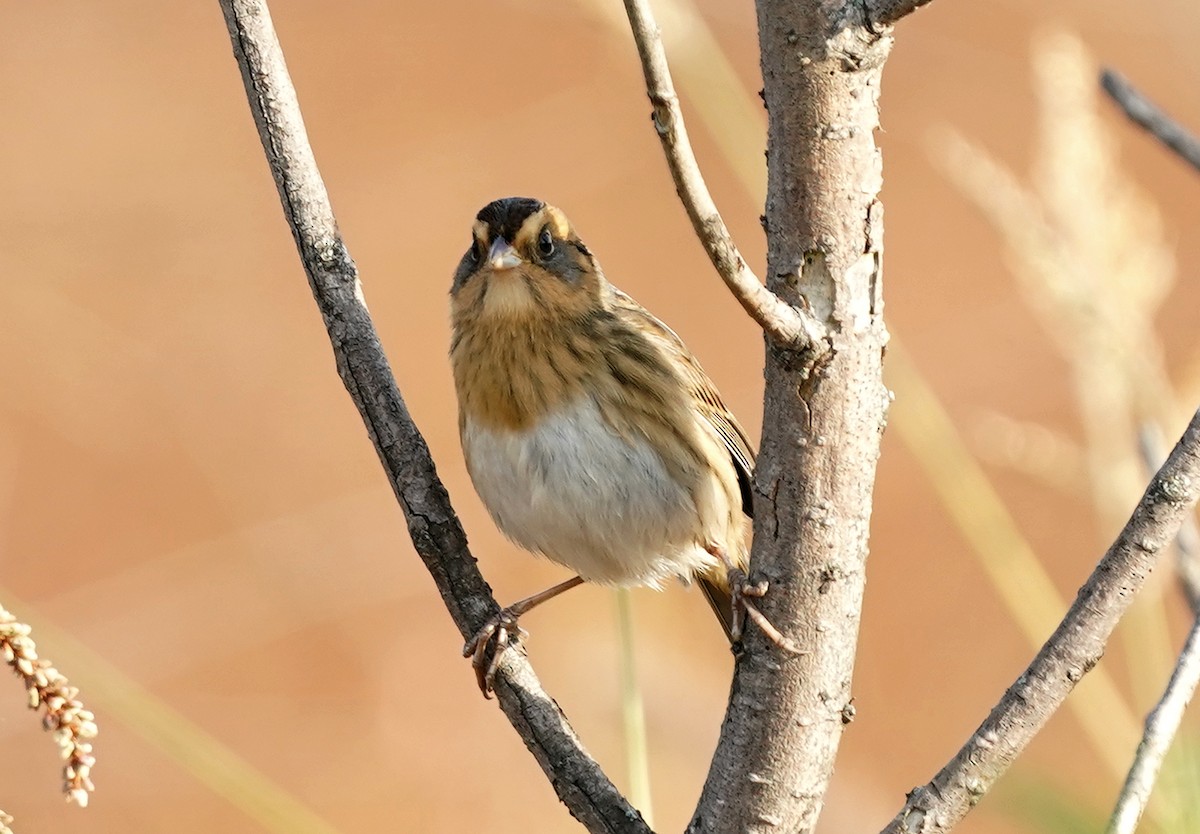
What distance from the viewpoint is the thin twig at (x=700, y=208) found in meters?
1.48

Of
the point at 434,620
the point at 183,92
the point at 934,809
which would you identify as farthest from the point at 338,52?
the point at 934,809

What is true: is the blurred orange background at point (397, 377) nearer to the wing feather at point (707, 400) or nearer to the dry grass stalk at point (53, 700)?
the wing feather at point (707, 400)

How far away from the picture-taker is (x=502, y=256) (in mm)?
3033

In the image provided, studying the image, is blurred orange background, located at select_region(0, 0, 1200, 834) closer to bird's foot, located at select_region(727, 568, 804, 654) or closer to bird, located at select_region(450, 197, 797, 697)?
bird, located at select_region(450, 197, 797, 697)

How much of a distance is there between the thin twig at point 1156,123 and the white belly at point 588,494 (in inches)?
45.8

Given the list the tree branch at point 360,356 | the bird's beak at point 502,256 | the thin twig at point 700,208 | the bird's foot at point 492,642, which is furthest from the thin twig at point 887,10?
the bird's beak at point 502,256

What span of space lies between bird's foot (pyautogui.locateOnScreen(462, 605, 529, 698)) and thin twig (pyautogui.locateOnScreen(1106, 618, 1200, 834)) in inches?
35.7

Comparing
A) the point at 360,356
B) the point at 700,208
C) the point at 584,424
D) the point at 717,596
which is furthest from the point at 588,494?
the point at 700,208

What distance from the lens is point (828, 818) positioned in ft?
10.9

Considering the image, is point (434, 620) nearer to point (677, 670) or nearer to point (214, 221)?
point (214, 221)

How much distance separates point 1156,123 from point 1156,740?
79cm

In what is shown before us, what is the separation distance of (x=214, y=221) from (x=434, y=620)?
3148mm

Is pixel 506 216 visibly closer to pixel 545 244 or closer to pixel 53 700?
pixel 545 244

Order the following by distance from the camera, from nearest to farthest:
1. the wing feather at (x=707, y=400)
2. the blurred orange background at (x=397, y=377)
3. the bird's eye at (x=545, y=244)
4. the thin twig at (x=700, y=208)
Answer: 1. the thin twig at (x=700, y=208)
2. the wing feather at (x=707, y=400)
3. the bird's eye at (x=545, y=244)
4. the blurred orange background at (x=397, y=377)
